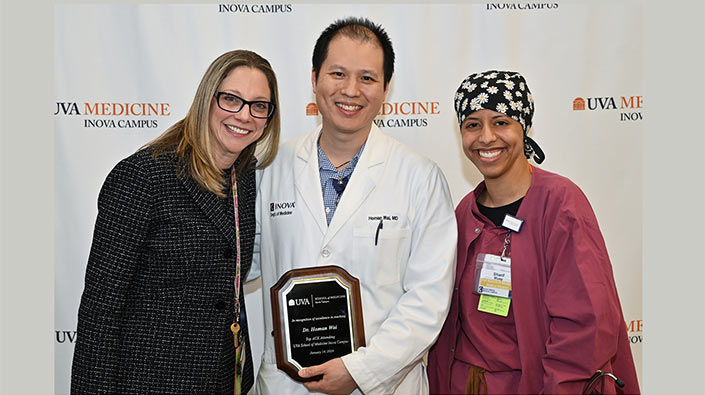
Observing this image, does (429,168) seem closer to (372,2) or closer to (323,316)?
(323,316)

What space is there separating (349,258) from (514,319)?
0.65 meters

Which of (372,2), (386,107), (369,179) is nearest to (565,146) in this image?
(386,107)

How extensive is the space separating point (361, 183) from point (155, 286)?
0.85 meters

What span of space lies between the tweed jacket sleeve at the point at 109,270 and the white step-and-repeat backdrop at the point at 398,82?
1338 mm

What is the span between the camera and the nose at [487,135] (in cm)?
212

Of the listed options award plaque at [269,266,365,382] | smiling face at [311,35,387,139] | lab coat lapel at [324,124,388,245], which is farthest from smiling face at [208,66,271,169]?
award plaque at [269,266,365,382]

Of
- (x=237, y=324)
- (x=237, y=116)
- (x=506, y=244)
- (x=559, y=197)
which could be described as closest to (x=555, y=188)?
(x=559, y=197)

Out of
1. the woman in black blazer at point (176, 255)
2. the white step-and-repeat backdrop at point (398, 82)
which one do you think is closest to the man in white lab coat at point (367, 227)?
the woman in black blazer at point (176, 255)

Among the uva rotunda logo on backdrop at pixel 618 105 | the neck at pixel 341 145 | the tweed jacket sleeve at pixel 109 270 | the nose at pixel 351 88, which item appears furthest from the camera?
the uva rotunda logo on backdrop at pixel 618 105

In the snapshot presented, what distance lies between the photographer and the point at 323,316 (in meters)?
2.02

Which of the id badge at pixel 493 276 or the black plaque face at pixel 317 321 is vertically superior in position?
the id badge at pixel 493 276

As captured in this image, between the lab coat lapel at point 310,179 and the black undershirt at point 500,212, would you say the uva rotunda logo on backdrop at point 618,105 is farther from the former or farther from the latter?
the lab coat lapel at point 310,179

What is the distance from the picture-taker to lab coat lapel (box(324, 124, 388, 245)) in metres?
2.12

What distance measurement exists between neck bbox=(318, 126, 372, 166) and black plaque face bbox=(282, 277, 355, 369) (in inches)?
20.9
